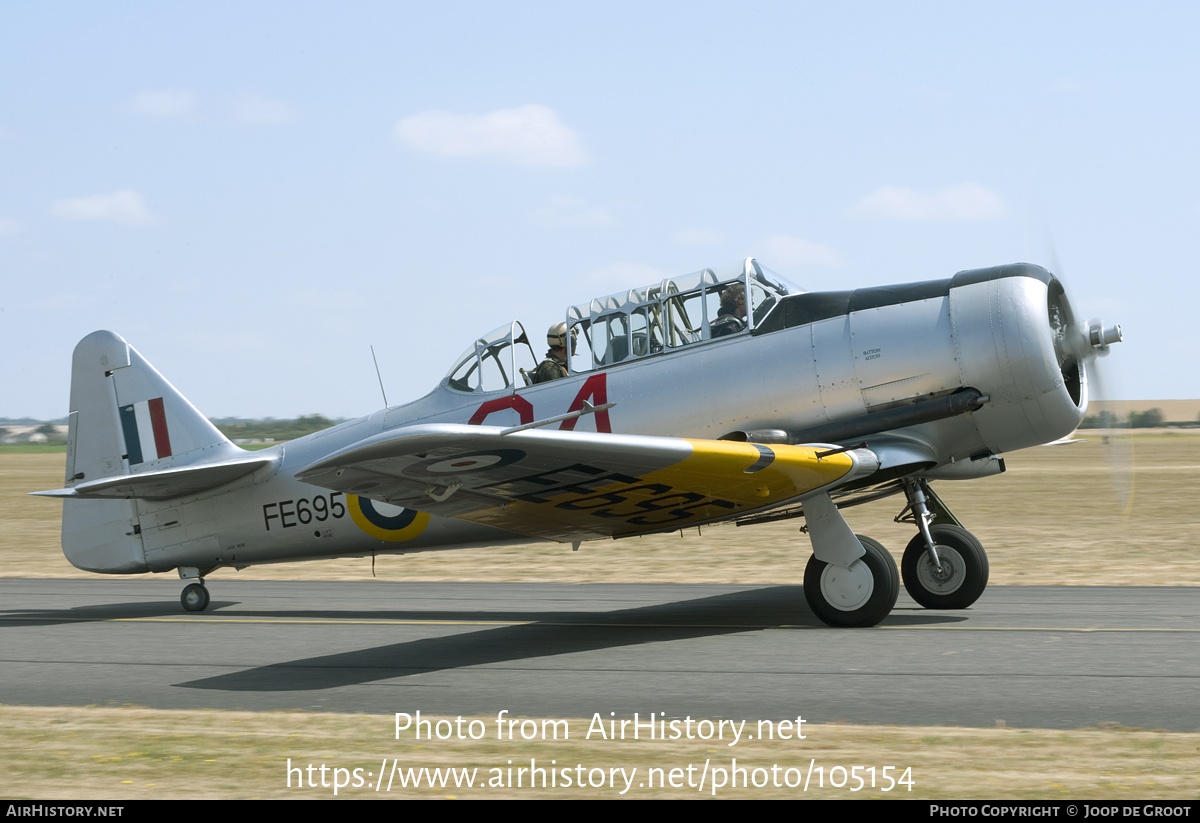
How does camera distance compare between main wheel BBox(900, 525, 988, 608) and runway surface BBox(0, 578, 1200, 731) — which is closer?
runway surface BBox(0, 578, 1200, 731)

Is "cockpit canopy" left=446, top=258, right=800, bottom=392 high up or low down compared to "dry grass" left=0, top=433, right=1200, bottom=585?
up

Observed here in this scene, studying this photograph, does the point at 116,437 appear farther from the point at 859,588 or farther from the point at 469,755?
the point at 469,755

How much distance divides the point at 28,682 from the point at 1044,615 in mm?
7931

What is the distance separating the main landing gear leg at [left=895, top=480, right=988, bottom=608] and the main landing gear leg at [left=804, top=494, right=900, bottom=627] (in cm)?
102

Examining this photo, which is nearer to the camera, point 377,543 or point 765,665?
point 765,665

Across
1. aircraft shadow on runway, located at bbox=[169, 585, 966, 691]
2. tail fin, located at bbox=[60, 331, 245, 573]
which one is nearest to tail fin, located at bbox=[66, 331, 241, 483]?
tail fin, located at bbox=[60, 331, 245, 573]

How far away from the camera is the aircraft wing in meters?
6.51

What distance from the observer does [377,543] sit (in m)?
10.2

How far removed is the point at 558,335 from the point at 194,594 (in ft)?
16.5

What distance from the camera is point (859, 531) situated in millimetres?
19859

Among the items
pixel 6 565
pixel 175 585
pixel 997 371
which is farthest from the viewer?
pixel 6 565

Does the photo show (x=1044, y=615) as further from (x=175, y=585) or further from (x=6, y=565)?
(x=6, y=565)

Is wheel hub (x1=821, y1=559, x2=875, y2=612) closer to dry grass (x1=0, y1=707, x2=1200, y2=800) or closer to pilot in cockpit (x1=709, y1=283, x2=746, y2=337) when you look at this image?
pilot in cockpit (x1=709, y1=283, x2=746, y2=337)

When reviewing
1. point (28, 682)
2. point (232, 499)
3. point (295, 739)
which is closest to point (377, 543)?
point (232, 499)
